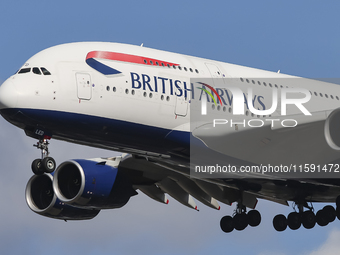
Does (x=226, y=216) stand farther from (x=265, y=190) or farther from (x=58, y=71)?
(x=58, y=71)

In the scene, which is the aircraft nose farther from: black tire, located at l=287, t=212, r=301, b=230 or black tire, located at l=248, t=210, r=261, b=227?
black tire, located at l=287, t=212, r=301, b=230

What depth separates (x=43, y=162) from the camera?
2394 centimetres

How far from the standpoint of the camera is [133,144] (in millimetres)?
25484

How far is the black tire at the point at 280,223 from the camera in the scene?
31594 mm

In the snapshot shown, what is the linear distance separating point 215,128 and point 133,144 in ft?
8.38

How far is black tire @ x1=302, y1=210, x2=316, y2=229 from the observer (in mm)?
30938

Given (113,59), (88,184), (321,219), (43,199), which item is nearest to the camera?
(113,59)

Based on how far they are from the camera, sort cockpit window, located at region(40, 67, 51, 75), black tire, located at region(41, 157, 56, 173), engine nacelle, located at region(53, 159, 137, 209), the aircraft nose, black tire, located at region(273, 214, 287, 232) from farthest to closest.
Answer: black tire, located at region(273, 214, 287, 232) → engine nacelle, located at region(53, 159, 137, 209) → cockpit window, located at region(40, 67, 51, 75) → black tire, located at region(41, 157, 56, 173) → the aircraft nose

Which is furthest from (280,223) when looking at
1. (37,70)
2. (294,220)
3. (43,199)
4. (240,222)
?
(37,70)

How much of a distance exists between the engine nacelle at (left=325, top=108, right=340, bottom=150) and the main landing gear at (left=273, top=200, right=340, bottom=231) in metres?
6.40

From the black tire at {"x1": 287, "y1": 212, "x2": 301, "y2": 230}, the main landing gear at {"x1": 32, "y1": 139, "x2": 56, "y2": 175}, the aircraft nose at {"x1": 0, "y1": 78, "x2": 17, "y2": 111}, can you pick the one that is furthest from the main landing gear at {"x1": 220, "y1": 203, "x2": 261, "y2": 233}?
the aircraft nose at {"x1": 0, "y1": 78, "x2": 17, "y2": 111}

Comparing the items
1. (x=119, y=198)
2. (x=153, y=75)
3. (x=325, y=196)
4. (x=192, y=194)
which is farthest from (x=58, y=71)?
(x=325, y=196)

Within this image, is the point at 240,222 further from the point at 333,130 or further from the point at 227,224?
the point at 333,130

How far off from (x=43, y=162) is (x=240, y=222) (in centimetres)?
971
